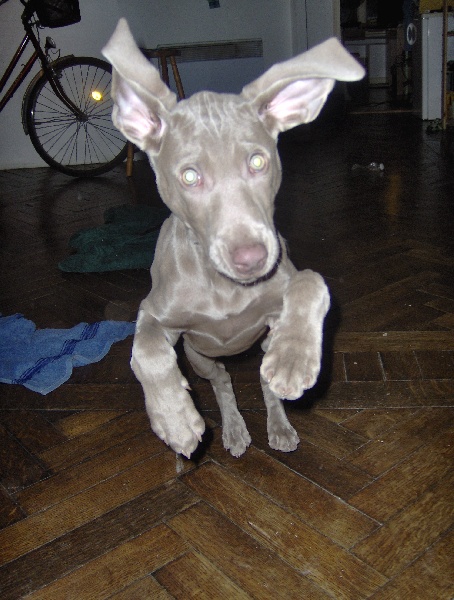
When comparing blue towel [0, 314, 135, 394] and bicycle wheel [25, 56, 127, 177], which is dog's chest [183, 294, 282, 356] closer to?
blue towel [0, 314, 135, 394]

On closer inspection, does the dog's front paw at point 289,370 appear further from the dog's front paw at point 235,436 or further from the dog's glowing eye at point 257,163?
the dog's front paw at point 235,436

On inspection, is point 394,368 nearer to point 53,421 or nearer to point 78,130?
point 53,421

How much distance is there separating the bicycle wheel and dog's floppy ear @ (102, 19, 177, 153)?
504 centimetres

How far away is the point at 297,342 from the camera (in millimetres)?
1486

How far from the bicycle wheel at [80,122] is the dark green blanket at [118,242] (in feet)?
7.38

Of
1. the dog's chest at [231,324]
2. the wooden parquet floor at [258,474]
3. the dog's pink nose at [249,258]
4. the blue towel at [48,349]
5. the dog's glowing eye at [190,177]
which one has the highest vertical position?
the dog's glowing eye at [190,177]

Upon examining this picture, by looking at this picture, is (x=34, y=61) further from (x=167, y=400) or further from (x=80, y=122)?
(x=167, y=400)

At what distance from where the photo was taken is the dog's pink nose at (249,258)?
1.39m

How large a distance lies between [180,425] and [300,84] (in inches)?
35.5

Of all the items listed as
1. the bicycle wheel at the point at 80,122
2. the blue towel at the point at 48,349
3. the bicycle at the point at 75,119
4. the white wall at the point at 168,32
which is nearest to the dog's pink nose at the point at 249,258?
the blue towel at the point at 48,349

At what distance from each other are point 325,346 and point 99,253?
1649 mm

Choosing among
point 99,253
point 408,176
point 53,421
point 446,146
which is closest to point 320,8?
point 446,146

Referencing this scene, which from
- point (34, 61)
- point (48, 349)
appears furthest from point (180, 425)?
point (34, 61)

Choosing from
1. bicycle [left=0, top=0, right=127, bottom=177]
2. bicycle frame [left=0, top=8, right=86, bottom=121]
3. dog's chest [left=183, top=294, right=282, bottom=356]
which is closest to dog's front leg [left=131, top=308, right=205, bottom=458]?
dog's chest [left=183, top=294, right=282, bottom=356]
